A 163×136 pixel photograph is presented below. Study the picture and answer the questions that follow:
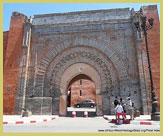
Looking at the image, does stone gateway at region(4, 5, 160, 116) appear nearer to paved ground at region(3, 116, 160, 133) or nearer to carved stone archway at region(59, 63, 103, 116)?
carved stone archway at region(59, 63, 103, 116)

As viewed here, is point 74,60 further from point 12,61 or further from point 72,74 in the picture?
point 12,61

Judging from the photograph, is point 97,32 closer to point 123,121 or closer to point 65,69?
point 65,69

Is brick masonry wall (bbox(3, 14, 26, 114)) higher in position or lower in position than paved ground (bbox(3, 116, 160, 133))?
higher

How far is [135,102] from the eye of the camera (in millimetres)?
9336

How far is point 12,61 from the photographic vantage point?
10906mm

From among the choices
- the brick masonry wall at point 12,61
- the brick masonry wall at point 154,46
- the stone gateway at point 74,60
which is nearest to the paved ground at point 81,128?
the stone gateway at point 74,60

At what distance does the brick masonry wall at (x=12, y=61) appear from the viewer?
33.2 ft

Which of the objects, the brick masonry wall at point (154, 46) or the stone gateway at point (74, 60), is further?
the stone gateway at point (74, 60)

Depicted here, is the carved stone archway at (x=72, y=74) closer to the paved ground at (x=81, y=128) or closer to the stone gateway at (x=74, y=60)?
the stone gateway at (x=74, y=60)

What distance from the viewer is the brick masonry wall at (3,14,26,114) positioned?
33.2ft

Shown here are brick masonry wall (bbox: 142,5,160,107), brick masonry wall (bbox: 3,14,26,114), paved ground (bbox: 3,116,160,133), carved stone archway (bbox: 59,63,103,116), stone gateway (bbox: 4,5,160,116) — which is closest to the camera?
paved ground (bbox: 3,116,160,133)

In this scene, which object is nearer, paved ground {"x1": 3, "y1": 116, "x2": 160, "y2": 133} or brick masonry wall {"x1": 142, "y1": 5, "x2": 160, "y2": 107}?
paved ground {"x1": 3, "y1": 116, "x2": 160, "y2": 133}

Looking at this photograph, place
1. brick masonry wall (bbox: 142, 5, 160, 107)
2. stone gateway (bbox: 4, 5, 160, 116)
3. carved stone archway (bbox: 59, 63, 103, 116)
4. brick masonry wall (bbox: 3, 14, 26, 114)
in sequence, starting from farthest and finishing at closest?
1. brick masonry wall (bbox: 3, 14, 26, 114)
2. carved stone archway (bbox: 59, 63, 103, 116)
3. stone gateway (bbox: 4, 5, 160, 116)
4. brick masonry wall (bbox: 142, 5, 160, 107)

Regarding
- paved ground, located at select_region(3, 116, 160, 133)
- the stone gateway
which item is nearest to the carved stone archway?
the stone gateway
